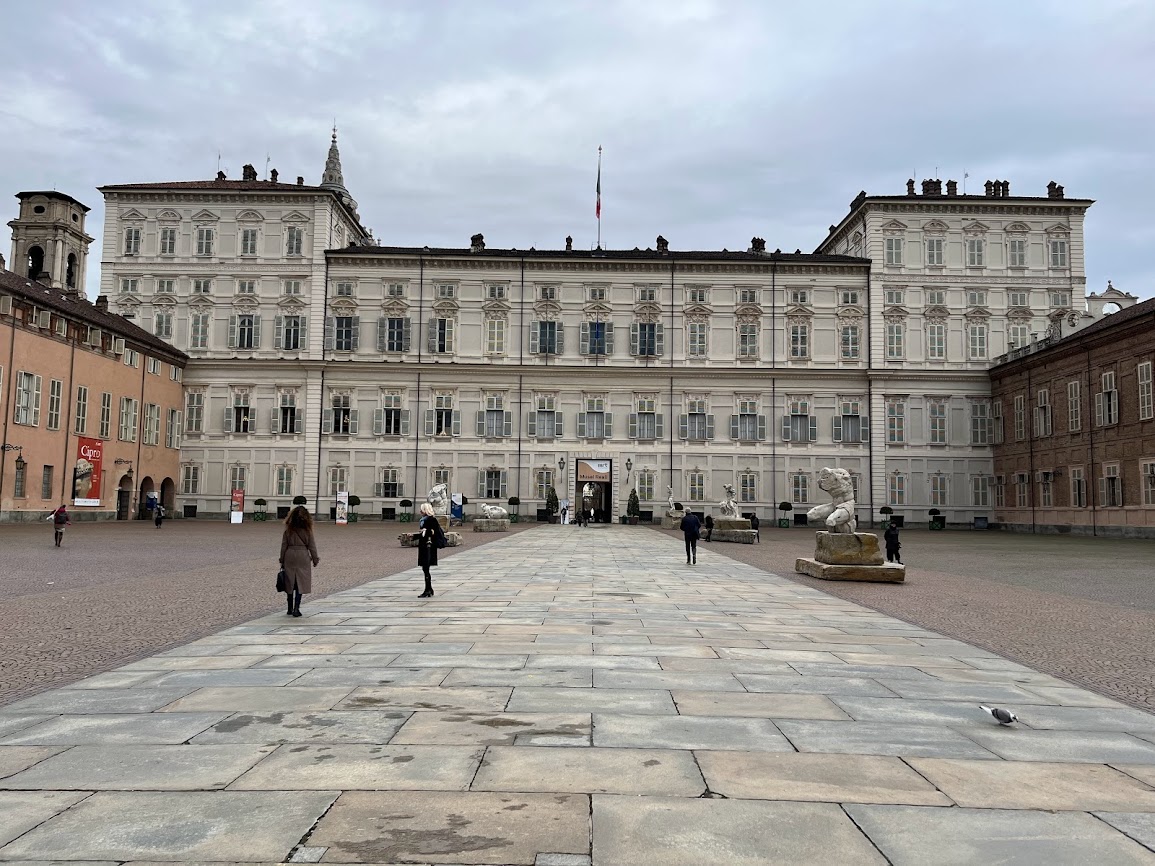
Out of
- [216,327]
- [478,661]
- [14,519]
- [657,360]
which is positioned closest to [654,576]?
[478,661]

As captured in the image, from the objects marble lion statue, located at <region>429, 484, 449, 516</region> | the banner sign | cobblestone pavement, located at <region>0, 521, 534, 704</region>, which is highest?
the banner sign

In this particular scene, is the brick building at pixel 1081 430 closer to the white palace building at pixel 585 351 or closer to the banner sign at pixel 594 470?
the white palace building at pixel 585 351

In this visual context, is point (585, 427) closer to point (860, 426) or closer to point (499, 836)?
point (860, 426)

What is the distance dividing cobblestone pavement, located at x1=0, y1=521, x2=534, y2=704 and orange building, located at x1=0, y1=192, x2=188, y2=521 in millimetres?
11147

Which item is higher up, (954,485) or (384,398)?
(384,398)

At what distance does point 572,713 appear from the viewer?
6.15 metres

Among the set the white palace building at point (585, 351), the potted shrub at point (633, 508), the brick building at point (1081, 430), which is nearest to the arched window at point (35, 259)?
the white palace building at point (585, 351)

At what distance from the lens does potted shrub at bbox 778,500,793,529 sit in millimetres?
50906

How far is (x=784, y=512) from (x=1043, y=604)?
38.3m

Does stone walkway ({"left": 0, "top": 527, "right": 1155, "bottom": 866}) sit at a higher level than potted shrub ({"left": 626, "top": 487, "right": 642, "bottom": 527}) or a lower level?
lower

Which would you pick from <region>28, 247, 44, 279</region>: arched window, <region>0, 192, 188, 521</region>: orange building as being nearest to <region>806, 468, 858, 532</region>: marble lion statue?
<region>0, 192, 188, 521</region>: orange building

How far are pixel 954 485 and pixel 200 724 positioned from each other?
173 ft

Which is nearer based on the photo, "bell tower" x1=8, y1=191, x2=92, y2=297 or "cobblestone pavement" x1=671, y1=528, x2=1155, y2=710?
"cobblestone pavement" x1=671, y1=528, x2=1155, y2=710

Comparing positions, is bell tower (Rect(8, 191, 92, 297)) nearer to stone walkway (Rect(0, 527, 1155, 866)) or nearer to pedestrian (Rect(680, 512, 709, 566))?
pedestrian (Rect(680, 512, 709, 566))
